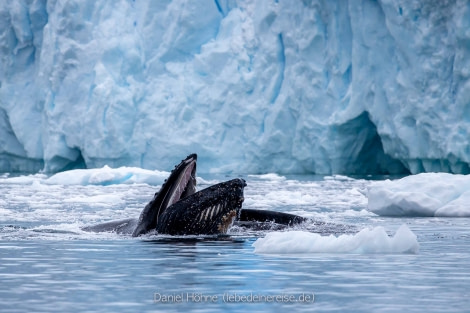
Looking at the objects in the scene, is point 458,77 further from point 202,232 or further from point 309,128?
point 202,232

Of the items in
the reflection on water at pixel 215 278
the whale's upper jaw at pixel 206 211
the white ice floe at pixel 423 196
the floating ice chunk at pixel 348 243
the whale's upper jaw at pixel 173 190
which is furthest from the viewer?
the white ice floe at pixel 423 196

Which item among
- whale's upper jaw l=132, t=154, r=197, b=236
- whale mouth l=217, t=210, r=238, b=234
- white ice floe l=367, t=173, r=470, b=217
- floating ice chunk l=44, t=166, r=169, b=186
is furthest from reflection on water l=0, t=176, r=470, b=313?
floating ice chunk l=44, t=166, r=169, b=186

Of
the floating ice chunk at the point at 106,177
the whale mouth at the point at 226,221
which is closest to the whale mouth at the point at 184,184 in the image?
the whale mouth at the point at 226,221

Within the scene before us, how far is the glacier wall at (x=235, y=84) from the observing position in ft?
79.3

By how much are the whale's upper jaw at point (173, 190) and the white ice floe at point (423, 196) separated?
4.58 metres

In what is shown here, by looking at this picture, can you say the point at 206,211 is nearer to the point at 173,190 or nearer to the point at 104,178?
the point at 173,190

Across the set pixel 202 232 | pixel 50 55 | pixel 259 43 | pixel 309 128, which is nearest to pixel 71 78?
pixel 50 55

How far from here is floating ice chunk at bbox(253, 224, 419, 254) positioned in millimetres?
6187

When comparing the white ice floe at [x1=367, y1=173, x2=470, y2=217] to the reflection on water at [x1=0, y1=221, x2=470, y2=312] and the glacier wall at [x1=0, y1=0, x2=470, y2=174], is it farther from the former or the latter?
the glacier wall at [x1=0, y1=0, x2=470, y2=174]

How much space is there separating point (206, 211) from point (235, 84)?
21349mm

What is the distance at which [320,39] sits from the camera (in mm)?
26719

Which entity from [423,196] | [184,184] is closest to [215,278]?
[184,184]

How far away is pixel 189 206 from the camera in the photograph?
7023 millimetres

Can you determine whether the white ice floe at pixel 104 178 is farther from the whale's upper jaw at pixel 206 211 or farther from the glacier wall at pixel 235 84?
the whale's upper jaw at pixel 206 211
